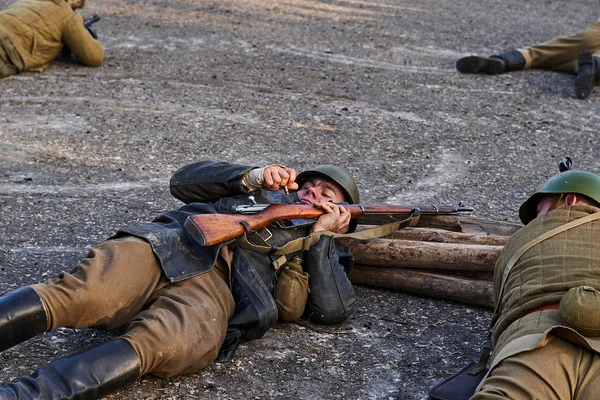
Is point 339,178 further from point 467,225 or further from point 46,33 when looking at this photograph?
point 46,33

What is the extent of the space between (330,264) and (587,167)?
4283 millimetres

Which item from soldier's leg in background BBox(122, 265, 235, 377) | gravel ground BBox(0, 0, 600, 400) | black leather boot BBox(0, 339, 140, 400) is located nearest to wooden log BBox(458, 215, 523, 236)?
gravel ground BBox(0, 0, 600, 400)

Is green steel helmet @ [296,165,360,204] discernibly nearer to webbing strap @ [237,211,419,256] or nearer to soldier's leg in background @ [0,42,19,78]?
webbing strap @ [237,211,419,256]

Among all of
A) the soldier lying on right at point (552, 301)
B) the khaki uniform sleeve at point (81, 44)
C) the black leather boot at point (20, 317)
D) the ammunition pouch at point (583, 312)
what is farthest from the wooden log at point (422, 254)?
the khaki uniform sleeve at point (81, 44)

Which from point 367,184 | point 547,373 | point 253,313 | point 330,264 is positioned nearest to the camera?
point 547,373

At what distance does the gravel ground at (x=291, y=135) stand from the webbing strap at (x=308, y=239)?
422 millimetres

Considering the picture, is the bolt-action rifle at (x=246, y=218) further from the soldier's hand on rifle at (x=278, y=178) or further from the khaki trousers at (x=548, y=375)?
the khaki trousers at (x=548, y=375)

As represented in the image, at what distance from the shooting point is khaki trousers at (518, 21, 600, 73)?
11.5m

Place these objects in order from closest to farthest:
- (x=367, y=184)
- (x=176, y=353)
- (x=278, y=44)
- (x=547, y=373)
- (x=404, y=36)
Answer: (x=547, y=373)
(x=176, y=353)
(x=367, y=184)
(x=278, y=44)
(x=404, y=36)

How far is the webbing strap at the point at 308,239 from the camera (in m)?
4.95

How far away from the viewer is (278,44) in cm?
1228

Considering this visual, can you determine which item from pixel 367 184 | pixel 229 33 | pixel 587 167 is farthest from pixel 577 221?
pixel 229 33

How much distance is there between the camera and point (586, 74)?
419 inches

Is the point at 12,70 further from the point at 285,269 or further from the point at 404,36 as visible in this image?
the point at 285,269
